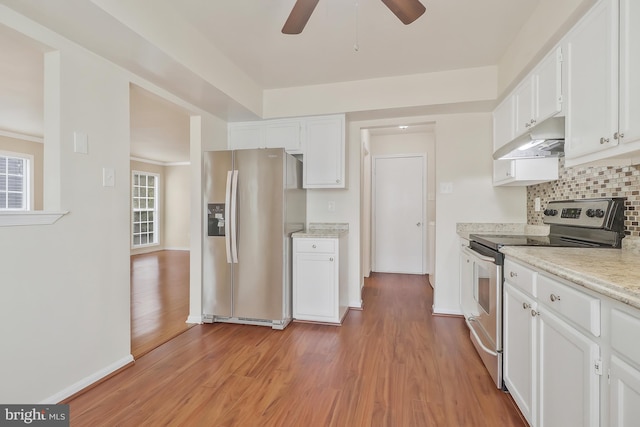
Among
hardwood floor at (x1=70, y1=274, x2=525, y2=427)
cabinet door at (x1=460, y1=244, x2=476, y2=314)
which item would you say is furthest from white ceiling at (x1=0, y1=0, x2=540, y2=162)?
hardwood floor at (x1=70, y1=274, x2=525, y2=427)

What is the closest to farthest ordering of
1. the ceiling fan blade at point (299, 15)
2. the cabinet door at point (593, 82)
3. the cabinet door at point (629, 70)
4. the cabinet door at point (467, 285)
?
the cabinet door at point (629, 70), the cabinet door at point (593, 82), the ceiling fan blade at point (299, 15), the cabinet door at point (467, 285)

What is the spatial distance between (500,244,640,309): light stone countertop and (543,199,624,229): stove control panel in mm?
226

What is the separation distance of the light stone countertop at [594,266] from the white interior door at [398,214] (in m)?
3.40

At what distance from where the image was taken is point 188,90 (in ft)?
8.36

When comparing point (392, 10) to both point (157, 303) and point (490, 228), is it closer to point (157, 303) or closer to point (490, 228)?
point (490, 228)

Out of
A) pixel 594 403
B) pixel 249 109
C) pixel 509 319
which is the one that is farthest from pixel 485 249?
pixel 249 109

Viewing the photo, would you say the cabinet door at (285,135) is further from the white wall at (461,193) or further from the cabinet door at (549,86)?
the cabinet door at (549,86)

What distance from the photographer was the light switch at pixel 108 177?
2002 mm

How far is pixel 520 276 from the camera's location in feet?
5.08

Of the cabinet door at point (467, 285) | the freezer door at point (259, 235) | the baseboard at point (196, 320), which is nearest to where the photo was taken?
the cabinet door at point (467, 285)

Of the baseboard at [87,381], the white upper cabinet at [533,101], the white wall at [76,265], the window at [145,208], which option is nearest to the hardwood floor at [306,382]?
the baseboard at [87,381]

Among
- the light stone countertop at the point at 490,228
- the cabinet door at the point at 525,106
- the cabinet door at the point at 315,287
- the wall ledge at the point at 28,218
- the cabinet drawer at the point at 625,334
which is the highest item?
the cabinet door at the point at 525,106

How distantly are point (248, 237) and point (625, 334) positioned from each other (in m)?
2.59

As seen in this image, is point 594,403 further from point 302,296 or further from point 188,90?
point 188,90
